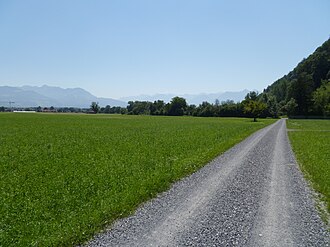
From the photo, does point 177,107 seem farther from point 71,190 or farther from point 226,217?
point 226,217

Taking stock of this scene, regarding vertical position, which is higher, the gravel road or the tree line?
the tree line

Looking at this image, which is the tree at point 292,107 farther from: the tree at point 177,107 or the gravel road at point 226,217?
the gravel road at point 226,217

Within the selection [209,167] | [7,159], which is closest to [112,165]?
[209,167]

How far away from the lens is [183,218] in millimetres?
8258

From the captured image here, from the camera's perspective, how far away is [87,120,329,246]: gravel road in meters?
6.90

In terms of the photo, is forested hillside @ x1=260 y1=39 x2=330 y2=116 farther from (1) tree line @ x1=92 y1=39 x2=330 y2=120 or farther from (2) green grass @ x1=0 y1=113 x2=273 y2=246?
(2) green grass @ x1=0 y1=113 x2=273 y2=246

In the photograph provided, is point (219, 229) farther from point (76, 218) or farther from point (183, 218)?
point (76, 218)

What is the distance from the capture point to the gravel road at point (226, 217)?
690cm

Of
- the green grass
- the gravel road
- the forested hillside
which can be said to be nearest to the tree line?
the forested hillside

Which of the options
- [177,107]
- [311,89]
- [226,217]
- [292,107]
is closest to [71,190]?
[226,217]

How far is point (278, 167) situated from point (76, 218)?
11923 mm

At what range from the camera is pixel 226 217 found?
844 cm

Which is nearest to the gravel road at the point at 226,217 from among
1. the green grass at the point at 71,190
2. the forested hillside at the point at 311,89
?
the green grass at the point at 71,190

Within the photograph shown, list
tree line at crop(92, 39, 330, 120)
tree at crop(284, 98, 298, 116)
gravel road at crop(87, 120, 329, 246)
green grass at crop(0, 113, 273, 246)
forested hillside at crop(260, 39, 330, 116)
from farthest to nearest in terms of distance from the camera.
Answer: tree at crop(284, 98, 298, 116)
tree line at crop(92, 39, 330, 120)
forested hillside at crop(260, 39, 330, 116)
green grass at crop(0, 113, 273, 246)
gravel road at crop(87, 120, 329, 246)
